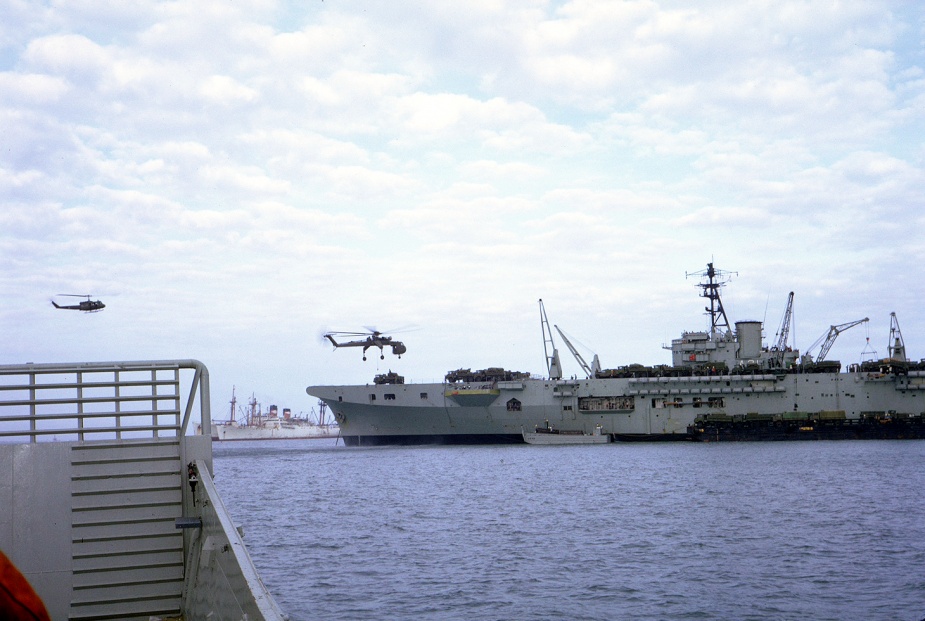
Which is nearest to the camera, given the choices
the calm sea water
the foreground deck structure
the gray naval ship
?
the foreground deck structure

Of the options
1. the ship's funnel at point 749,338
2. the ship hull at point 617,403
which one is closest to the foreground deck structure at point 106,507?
the ship hull at point 617,403

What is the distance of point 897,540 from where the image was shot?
75.0ft

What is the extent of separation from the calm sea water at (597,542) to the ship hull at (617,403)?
82.4 feet

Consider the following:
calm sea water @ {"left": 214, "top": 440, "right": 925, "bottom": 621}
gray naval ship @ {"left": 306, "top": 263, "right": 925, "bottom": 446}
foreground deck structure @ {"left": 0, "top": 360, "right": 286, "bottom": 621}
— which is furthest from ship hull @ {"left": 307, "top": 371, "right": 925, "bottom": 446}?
foreground deck structure @ {"left": 0, "top": 360, "right": 286, "bottom": 621}

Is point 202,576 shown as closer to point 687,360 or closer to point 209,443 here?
point 209,443

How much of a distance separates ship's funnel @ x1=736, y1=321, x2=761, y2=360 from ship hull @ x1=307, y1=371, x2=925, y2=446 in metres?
5.33

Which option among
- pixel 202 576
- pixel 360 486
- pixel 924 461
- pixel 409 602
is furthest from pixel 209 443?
pixel 924 461

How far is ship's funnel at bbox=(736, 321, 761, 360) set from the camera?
77312 mm

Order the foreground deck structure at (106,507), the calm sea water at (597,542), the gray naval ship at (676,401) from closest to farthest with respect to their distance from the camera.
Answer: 1. the foreground deck structure at (106,507)
2. the calm sea water at (597,542)
3. the gray naval ship at (676,401)

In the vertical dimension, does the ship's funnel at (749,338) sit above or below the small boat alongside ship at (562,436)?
above

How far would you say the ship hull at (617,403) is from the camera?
72000 millimetres

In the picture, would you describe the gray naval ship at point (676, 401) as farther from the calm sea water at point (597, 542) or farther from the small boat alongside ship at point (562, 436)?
the calm sea water at point (597, 542)

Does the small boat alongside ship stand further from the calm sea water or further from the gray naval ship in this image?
the calm sea water

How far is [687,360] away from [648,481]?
36.5m
